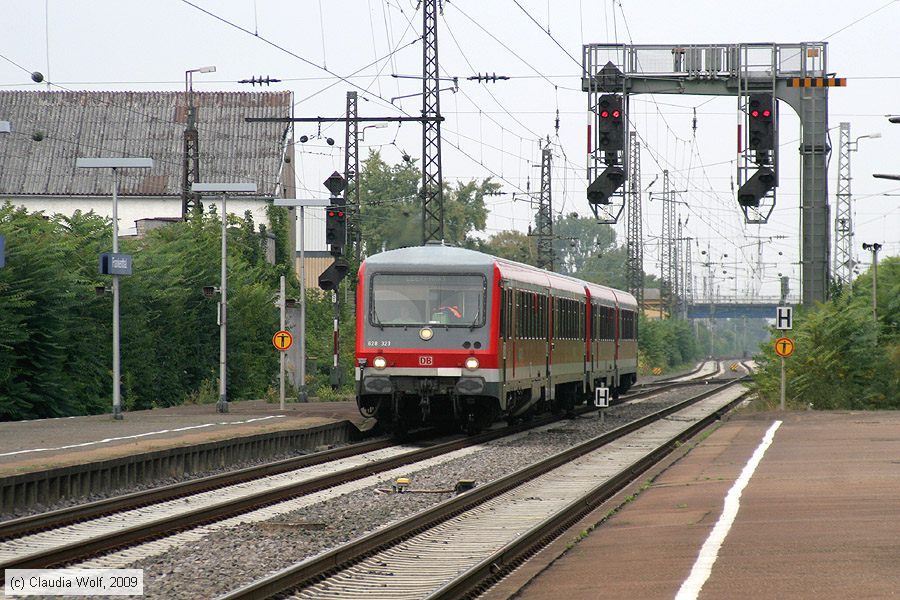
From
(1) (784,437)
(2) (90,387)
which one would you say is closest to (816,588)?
(1) (784,437)

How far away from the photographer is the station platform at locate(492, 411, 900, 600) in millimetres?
9672

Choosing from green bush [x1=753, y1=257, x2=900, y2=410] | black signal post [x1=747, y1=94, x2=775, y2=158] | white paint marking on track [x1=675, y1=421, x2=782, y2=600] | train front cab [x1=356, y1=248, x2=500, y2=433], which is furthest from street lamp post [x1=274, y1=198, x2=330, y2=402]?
white paint marking on track [x1=675, y1=421, x2=782, y2=600]

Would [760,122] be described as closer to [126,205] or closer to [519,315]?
[519,315]

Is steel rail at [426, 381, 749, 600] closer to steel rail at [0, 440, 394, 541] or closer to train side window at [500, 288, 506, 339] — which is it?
train side window at [500, 288, 506, 339]

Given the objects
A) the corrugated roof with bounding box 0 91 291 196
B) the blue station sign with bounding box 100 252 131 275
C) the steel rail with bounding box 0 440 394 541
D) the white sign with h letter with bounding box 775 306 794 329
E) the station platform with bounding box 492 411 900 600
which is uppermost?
the corrugated roof with bounding box 0 91 291 196

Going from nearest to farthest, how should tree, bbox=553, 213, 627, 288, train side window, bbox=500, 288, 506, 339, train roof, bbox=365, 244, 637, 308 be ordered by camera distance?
1. train roof, bbox=365, 244, 637, 308
2. train side window, bbox=500, 288, 506, 339
3. tree, bbox=553, 213, 627, 288

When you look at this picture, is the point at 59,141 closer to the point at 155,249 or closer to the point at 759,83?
the point at 155,249

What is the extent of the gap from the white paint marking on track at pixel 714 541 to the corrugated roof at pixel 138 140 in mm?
49515

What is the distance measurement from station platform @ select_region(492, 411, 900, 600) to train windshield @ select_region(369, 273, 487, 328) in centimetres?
493

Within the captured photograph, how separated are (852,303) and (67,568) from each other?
28882 millimetres

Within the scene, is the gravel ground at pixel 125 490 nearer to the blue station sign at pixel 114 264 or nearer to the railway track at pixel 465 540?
the railway track at pixel 465 540

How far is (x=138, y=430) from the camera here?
2447 cm

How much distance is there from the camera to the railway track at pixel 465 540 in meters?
10.9

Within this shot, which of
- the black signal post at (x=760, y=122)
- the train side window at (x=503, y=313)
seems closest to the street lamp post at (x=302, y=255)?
the train side window at (x=503, y=313)
